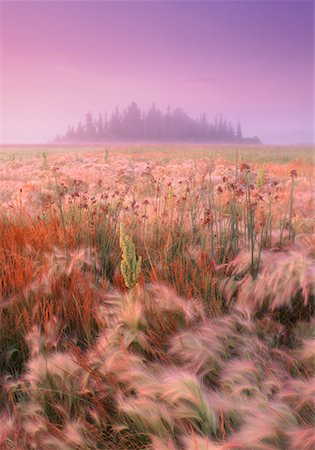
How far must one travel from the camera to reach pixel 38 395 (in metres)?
1.87

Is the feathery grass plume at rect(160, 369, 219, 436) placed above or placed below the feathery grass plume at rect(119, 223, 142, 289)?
below

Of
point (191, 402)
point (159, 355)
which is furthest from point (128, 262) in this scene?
Answer: point (191, 402)

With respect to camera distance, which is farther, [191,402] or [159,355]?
[159,355]

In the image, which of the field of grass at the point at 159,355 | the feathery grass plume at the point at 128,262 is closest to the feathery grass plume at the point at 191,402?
the field of grass at the point at 159,355

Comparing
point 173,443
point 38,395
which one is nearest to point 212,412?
point 173,443

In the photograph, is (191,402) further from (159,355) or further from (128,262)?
(128,262)

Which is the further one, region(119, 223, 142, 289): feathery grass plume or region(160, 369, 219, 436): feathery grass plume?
region(119, 223, 142, 289): feathery grass plume

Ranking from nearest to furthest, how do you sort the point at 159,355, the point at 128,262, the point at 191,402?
the point at 191,402
the point at 159,355
the point at 128,262

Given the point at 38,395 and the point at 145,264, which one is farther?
the point at 145,264

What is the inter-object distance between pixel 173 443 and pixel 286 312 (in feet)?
4.38

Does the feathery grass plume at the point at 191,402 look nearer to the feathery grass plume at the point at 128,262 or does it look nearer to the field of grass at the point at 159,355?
the field of grass at the point at 159,355

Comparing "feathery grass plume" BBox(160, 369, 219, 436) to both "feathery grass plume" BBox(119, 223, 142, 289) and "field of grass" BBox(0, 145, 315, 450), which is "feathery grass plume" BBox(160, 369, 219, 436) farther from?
"feathery grass plume" BBox(119, 223, 142, 289)

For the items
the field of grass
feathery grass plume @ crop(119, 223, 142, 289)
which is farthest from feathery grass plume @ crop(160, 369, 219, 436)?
feathery grass plume @ crop(119, 223, 142, 289)

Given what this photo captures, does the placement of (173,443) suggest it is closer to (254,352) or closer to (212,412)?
(212,412)
